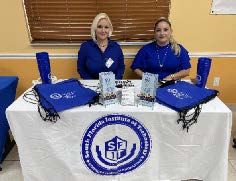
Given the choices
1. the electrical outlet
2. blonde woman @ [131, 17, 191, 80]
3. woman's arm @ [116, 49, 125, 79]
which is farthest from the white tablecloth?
the electrical outlet

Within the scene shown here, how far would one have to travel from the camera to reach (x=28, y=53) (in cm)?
243

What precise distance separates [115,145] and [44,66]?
756 mm

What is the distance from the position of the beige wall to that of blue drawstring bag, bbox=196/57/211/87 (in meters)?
0.90

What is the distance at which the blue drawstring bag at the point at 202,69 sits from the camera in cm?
153

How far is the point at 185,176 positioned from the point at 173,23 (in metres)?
1.50

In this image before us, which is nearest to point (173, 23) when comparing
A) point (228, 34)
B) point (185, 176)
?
point (228, 34)

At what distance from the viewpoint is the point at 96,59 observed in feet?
6.84

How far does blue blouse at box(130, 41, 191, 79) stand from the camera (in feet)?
6.79

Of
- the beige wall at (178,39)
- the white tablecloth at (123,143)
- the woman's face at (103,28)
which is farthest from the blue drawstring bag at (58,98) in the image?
the beige wall at (178,39)

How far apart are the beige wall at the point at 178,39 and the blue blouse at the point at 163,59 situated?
1.10 feet

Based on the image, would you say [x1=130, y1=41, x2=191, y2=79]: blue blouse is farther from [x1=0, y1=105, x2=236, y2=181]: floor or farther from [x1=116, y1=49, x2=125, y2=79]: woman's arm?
[x1=0, y1=105, x2=236, y2=181]: floor

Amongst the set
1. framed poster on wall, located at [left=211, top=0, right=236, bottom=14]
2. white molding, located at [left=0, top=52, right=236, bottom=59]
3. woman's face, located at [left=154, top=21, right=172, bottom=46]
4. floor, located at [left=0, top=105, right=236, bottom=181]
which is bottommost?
floor, located at [left=0, top=105, right=236, bottom=181]

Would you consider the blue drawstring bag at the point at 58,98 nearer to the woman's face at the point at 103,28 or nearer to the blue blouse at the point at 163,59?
the woman's face at the point at 103,28

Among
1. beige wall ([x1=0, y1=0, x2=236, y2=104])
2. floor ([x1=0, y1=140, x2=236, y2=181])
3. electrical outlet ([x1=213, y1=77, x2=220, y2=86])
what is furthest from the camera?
electrical outlet ([x1=213, y1=77, x2=220, y2=86])
